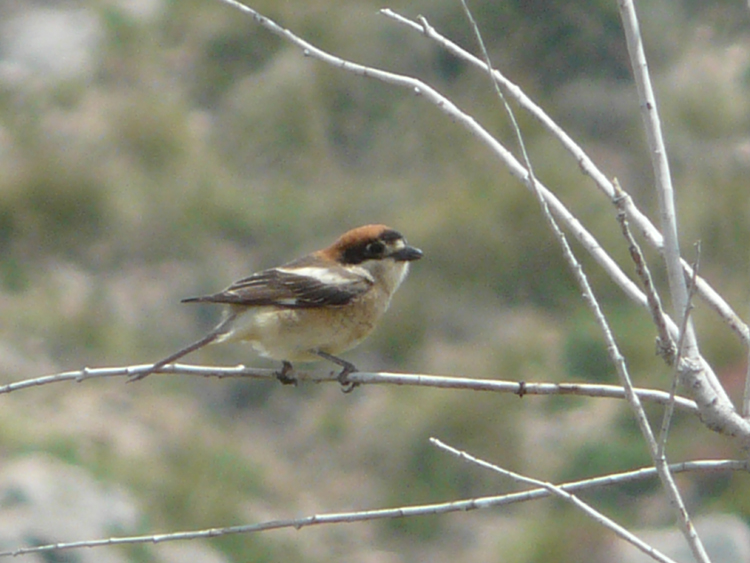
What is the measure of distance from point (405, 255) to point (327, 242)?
466 inches

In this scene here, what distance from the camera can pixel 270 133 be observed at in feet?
63.1

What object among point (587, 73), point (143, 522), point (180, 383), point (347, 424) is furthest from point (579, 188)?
point (143, 522)

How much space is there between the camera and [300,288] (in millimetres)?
5078

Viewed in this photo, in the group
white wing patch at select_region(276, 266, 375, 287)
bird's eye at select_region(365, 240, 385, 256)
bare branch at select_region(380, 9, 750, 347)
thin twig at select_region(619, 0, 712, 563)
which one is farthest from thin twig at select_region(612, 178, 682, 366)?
bird's eye at select_region(365, 240, 385, 256)

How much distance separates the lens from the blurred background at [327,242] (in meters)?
13.1

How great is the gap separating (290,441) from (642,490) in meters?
4.19

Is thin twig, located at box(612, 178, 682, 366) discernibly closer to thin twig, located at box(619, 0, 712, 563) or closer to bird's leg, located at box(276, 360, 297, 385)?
thin twig, located at box(619, 0, 712, 563)

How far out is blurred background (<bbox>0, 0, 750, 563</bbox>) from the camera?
13141 millimetres

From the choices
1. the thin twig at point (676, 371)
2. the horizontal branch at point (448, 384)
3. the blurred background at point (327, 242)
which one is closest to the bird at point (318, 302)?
the horizontal branch at point (448, 384)

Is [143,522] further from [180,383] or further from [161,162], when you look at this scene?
[161,162]

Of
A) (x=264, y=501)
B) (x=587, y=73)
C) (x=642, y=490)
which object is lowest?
(x=264, y=501)

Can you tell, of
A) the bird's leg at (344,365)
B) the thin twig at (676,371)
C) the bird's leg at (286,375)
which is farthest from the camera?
the bird's leg at (344,365)

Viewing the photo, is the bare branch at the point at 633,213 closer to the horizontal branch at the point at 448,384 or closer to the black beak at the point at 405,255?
the horizontal branch at the point at 448,384

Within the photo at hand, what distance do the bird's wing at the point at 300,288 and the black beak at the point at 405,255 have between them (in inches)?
6.8
